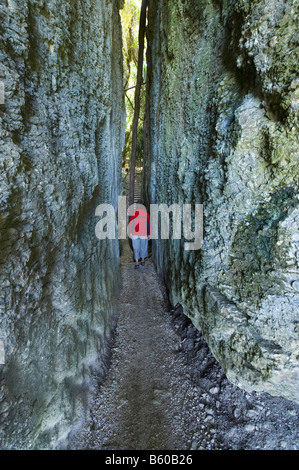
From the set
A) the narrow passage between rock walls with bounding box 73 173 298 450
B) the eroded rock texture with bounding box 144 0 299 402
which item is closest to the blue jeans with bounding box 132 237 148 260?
the narrow passage between rock walls with bounding box 73 173 298 450

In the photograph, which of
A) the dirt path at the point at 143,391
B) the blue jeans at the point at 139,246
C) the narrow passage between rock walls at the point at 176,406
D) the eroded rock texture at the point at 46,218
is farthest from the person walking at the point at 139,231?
the eroded rock texture at the point at 46,218

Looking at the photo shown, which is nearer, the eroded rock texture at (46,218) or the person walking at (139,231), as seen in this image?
the eroded rock texture at (46,218)

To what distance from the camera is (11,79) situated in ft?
3.95

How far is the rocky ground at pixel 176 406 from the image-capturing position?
5.55ft

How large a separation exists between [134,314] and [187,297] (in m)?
1.43

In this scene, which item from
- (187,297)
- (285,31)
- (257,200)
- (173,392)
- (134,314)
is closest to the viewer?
(285,31)

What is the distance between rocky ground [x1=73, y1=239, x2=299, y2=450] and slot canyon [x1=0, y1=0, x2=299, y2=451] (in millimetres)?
12

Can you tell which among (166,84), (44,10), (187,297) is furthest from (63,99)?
(166,84)

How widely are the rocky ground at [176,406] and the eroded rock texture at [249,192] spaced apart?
0.34m

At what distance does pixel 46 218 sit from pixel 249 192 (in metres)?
1.50

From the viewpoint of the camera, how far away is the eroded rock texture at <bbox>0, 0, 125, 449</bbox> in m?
1.22

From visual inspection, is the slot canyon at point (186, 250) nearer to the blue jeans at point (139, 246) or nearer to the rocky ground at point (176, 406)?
the rocky ground at point (176, 406)

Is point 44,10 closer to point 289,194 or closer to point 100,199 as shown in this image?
point 100,199
